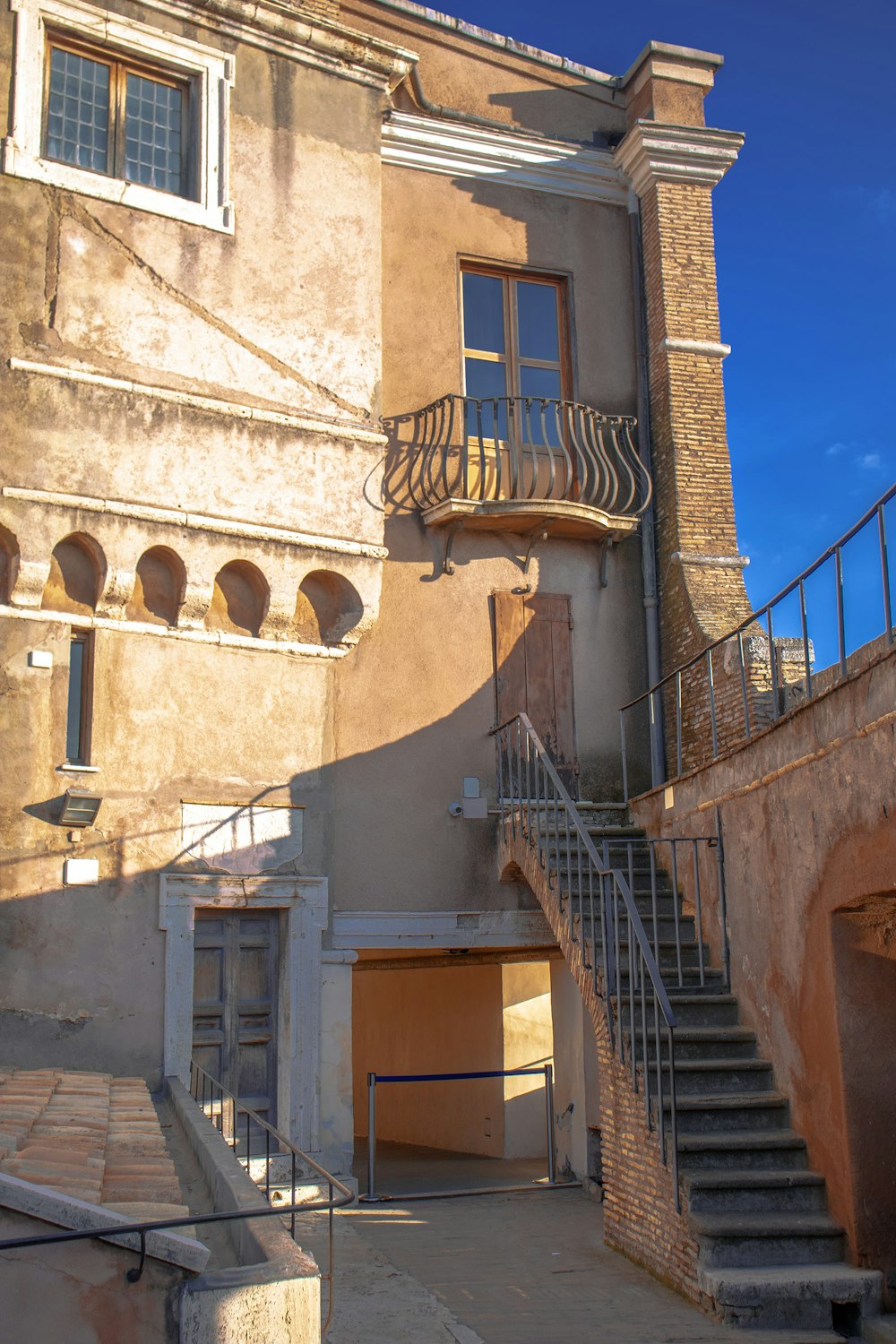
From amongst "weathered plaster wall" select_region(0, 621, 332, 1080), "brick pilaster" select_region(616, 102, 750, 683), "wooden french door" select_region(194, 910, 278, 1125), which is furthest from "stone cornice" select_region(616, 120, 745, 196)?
"wooden french door" select_region(194, 910, 278, 1125)

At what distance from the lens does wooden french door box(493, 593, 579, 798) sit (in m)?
13.1

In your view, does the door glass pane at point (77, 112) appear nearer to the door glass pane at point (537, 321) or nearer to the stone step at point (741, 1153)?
the door glass pane at point (537, 321)

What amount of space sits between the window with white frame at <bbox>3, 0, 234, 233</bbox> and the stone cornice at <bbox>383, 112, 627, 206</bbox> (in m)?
2.06

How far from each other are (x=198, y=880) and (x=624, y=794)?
14.2 ft

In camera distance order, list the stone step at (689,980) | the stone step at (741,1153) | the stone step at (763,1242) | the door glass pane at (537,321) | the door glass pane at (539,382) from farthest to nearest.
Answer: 1. the door glass pane at (537,321)
2. the door glass pane at (539,382)
3. the stone step at (689,980)
4. the stone step at (741,1153)
5. the stone step at (763,1242)

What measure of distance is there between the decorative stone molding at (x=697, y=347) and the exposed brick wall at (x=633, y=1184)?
655 cm

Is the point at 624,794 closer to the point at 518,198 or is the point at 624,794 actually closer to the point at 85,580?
the point at 85,580

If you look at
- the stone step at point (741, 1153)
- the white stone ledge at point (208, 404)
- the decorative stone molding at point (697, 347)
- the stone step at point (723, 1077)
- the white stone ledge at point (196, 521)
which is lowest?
the stone step at point (741, 1153)

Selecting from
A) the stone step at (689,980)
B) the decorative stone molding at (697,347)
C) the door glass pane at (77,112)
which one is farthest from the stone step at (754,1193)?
the door glass pane at (77,112)

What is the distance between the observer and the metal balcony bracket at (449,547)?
42.5 feet

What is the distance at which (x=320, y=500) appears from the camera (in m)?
12.0

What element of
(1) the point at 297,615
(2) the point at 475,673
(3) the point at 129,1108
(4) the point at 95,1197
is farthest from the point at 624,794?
(4) the point at 95,1197

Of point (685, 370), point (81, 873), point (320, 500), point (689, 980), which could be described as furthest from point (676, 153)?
point (81, 873)

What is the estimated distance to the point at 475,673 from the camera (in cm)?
1297
